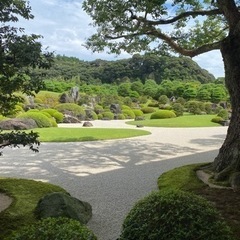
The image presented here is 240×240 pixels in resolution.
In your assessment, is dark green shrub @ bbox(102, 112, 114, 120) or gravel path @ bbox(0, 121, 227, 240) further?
dark green shrub @ bbox(102, 112, 114, 120)

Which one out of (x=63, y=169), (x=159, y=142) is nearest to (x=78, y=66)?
(x=159, y=142)

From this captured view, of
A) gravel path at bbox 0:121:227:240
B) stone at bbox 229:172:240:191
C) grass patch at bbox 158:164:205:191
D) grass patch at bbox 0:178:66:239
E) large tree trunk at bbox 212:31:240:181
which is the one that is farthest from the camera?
large tree trunk at bbox 212:31:240:181

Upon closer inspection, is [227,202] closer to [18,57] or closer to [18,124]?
[18,57]

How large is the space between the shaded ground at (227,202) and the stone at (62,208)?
205 cm

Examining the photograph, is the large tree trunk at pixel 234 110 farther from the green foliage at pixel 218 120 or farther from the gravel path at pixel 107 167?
the green foliage at pixel 218 120

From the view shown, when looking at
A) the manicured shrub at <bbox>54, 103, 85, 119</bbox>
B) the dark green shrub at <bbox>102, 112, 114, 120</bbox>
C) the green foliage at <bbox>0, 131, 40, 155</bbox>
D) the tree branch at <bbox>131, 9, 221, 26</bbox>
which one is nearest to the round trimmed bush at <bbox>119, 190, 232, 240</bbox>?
the green foliage at <bbox>0, 131, 40, 155</bbox>

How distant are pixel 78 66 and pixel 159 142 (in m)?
60.3

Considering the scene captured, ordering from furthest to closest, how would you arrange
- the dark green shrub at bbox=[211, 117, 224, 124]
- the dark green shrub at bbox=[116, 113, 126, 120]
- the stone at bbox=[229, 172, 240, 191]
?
1. the dark green shrub at bbox=[116, 113, 126, 120]
2. the dark green shrub at bbox=[211, 117, 224, 124]
3. the stone at bbox=[229, 172, 240, 191]

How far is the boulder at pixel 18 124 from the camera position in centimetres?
1663

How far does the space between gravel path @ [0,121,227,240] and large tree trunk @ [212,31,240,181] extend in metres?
1.60

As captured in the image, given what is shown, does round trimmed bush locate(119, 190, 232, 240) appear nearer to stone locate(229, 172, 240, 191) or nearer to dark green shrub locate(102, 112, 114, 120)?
stone locate(229, 172, 240, 191)

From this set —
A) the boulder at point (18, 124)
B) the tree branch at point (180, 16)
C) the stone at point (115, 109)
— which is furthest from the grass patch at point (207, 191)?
the stone at point (115, 109)

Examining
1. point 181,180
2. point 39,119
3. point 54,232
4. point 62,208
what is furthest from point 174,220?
point 39,119

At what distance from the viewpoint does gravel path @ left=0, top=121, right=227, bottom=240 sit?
5.05 metres
